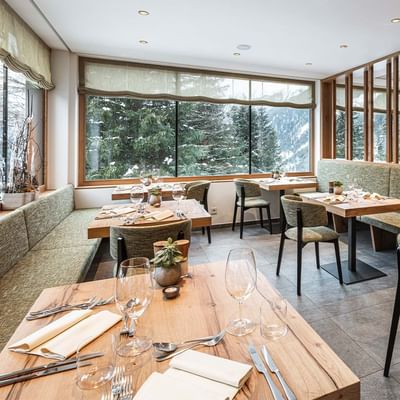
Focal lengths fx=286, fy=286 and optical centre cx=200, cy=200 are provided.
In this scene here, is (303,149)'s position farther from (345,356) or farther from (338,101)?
(345,356)

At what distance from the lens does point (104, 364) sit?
28.5 inches

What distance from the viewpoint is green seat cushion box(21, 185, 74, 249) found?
8.91ft

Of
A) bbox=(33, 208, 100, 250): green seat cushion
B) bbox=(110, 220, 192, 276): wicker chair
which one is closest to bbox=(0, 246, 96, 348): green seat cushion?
bbox=(33, 208, 100, 250): green seat cushion

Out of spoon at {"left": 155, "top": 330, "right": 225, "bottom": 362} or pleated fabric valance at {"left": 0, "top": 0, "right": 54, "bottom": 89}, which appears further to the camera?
pleated fabric valance at {"left": 0, "top": 0, "right": 54, "bottom": 89}

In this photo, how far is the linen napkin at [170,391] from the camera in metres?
0.61

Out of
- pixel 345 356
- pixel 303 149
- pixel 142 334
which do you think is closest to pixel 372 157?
pixel 303 149

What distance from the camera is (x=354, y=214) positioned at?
2709 mm

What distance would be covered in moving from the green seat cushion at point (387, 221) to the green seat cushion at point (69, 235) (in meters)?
3.35

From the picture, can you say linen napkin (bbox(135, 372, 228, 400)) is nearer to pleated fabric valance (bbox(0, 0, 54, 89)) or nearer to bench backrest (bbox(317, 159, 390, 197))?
pleated fabric valance (bbox(0, 0, 54, 89))

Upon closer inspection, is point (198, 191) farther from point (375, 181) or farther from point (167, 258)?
point (167, 258)

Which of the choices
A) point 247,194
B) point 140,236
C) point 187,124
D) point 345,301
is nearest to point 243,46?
point 187,124

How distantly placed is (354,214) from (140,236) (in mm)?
2031

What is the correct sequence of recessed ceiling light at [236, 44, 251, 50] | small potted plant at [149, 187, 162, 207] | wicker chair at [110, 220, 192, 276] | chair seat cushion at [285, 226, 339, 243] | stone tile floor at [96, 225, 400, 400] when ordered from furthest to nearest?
recessed ceiling light at [236, 44, 251, 50] → small potted plant at [149, 187, 162, 207] → chair seat cushion at [285, 226, 339, 243] → wicker chair at [110, 220, 192, 276] → stone tile floor at [96, 225, 400, 400]

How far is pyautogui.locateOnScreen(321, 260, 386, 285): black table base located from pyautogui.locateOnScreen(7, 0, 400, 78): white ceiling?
2.77 meters
